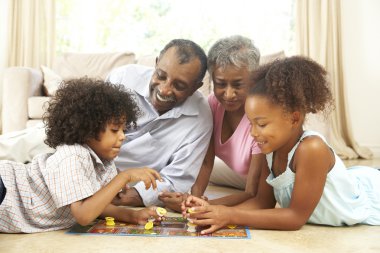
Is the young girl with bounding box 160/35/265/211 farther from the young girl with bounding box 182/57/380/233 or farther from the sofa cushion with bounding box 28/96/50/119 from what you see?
the sofa cushion with bounding box 28/96/50/119

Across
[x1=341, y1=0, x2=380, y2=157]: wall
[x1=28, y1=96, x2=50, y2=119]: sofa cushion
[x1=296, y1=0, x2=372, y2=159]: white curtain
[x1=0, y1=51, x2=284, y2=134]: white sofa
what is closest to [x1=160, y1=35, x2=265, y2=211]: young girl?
[x1=0, y1=51, x2=284, y2=134]: white sofa

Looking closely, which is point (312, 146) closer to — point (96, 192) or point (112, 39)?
point (96, 192)

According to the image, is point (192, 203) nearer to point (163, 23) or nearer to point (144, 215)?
point (144, 215)

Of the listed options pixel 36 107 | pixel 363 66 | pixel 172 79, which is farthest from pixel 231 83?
pixel 363 66

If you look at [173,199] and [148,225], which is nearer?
[148,225]

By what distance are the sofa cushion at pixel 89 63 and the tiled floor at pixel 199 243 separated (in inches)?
123

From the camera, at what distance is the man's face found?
212cm

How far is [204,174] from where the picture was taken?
2.41 m

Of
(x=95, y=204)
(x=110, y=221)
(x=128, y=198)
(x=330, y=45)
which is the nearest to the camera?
(x=95, y=204)

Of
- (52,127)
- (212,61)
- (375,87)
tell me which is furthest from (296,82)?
(375,87)

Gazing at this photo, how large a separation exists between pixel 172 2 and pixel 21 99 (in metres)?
2.19

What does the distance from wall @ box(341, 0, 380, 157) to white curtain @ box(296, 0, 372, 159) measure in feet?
0.29

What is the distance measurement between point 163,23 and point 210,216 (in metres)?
4.20

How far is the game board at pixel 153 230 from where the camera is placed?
1.70 metres
